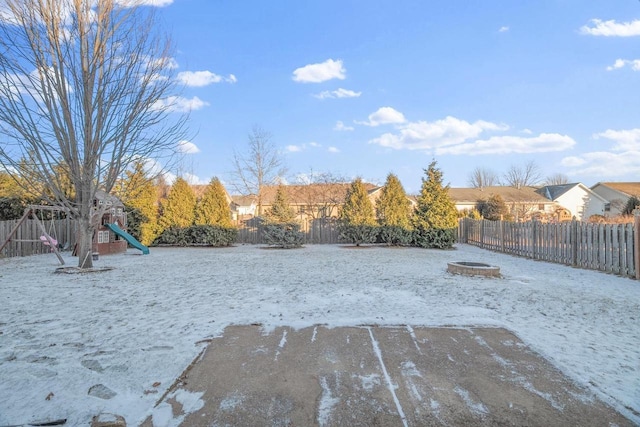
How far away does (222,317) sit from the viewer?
427cm

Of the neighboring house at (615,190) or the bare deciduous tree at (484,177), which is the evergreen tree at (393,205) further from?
the bare deciduous tree at (484,177)

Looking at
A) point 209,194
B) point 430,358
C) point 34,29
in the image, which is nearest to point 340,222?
point 209,194

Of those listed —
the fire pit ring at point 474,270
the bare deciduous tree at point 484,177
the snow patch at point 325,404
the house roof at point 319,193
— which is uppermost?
the bare deciduous tree at point 484,177

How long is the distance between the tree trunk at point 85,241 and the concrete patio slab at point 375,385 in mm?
6909

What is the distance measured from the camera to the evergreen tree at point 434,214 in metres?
14.3

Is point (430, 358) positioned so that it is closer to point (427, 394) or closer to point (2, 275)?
point (427, 394)


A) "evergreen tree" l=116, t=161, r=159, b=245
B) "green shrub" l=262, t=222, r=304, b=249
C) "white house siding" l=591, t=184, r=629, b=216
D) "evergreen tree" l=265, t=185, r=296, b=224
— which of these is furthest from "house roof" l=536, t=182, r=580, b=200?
"evergreen tree" l=116, t=161, r=159, b=245

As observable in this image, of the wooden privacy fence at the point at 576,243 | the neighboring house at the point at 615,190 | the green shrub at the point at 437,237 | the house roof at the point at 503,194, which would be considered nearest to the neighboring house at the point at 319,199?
the green shrub at the point at 437,237

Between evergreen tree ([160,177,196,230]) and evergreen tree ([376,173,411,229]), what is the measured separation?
923cm

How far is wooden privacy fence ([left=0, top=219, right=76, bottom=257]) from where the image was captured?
38.6ft

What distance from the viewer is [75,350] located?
3188 millimetres

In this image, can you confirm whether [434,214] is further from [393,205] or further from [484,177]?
[484,177]

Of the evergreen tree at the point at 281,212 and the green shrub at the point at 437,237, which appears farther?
the evergreen tree at the point at 281,212

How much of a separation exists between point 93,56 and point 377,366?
380 inches
